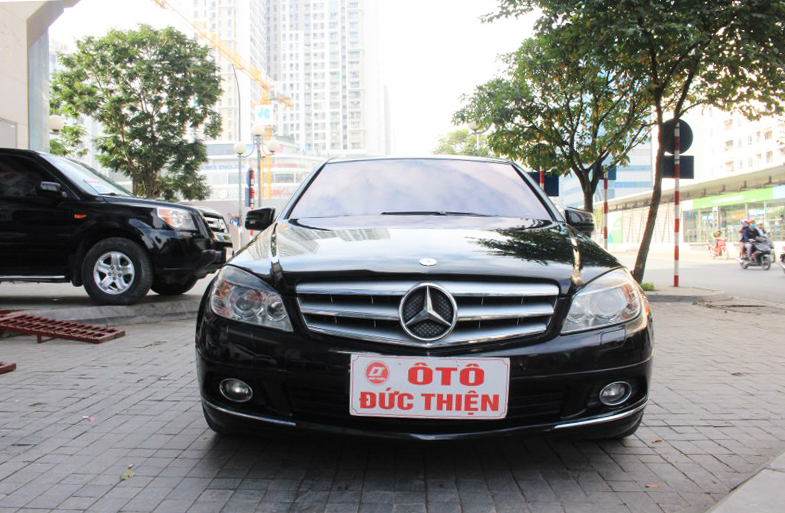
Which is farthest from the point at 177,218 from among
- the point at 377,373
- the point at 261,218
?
the point at 377,373

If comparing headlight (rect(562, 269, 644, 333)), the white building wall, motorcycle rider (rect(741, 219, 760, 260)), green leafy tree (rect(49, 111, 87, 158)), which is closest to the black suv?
headlight (rect(562, 269, 644, 333))

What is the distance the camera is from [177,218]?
6520mm

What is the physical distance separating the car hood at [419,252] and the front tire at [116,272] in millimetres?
3695

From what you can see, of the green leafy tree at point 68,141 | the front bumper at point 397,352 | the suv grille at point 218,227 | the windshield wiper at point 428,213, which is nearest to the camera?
the front bumper at point 397,352

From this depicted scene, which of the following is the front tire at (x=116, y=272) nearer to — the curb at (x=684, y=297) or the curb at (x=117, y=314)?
the curb at (x=117, y=314)

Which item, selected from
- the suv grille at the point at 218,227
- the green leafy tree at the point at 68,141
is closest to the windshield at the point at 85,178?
the suv grille at the point at 218,227

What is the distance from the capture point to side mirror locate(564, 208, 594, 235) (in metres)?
3.66

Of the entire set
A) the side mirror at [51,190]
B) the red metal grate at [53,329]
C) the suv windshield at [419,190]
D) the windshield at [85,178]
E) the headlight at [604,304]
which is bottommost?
the red metal grate at [53,329]

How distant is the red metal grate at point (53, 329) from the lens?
5246mm

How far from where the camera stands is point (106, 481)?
2.38 m

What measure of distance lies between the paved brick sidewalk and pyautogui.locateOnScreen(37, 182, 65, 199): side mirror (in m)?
2.77

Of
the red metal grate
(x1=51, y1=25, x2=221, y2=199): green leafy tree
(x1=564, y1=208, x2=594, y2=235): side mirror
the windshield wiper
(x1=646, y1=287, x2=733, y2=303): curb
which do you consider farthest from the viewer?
(x1=51, y1=25, x2=221, y2=199): green leafy tree

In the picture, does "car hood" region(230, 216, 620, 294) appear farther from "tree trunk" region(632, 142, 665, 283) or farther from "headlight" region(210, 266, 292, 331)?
"tree trunk" region(632, 142, 665, 283)

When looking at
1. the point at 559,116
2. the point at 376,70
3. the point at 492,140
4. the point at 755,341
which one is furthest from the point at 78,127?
the point at 376,70
